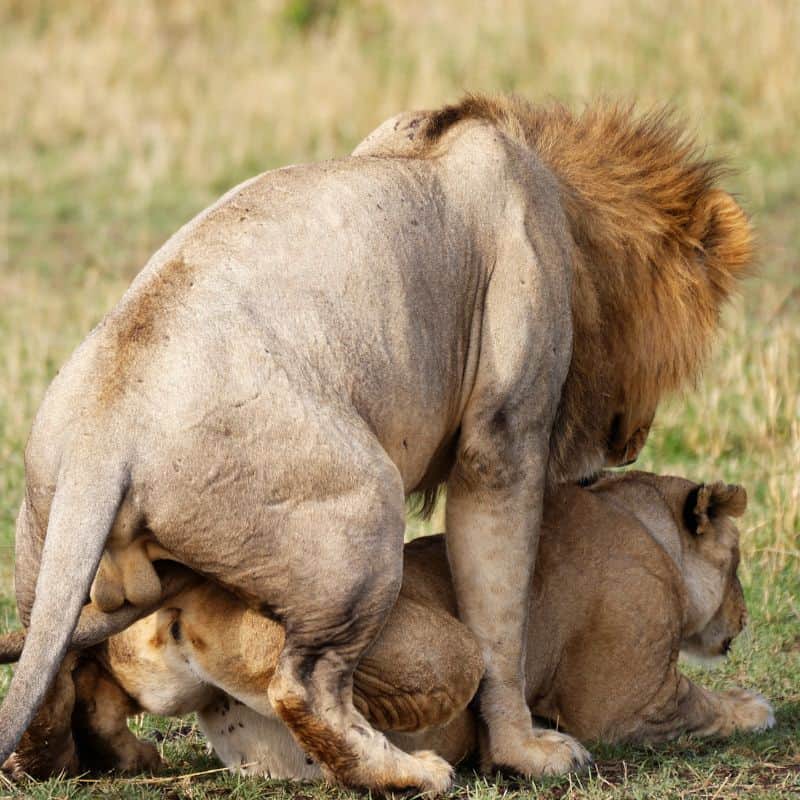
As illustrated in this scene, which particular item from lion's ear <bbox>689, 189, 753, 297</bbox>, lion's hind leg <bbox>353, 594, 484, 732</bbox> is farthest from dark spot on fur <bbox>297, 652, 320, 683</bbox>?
lion's ear <bbox>689, 189, 753, 297</bbox>

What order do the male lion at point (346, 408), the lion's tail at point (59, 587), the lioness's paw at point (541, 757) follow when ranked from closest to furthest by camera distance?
1. the lion's tail at point (59, 587)
2. the male lion at point (346, 408)
3. the lioness's paw at point (541, 757)

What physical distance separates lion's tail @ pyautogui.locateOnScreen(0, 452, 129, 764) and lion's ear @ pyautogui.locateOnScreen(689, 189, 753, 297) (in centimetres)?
233

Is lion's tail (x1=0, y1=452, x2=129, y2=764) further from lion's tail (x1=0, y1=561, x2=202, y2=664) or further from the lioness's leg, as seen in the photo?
A: the lioness's leg

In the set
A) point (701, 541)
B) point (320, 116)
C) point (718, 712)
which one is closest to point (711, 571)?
point (701, 541)

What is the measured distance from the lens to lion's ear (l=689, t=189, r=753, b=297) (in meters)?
5.13

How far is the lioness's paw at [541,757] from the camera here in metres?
4.26

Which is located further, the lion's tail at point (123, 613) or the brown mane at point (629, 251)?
the brown mane at point (629, 251)

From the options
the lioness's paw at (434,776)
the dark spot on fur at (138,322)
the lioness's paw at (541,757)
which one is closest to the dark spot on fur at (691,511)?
the lioness's paw at (541,757)

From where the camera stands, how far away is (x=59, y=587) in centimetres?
345

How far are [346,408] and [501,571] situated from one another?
0.77 metres

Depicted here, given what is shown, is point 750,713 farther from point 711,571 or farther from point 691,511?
point 691,511

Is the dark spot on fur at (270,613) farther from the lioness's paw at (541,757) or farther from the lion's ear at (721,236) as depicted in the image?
the lion's ear at (721,236)

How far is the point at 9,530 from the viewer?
653cm

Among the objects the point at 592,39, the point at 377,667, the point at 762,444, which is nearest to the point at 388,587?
the point at 377,667
